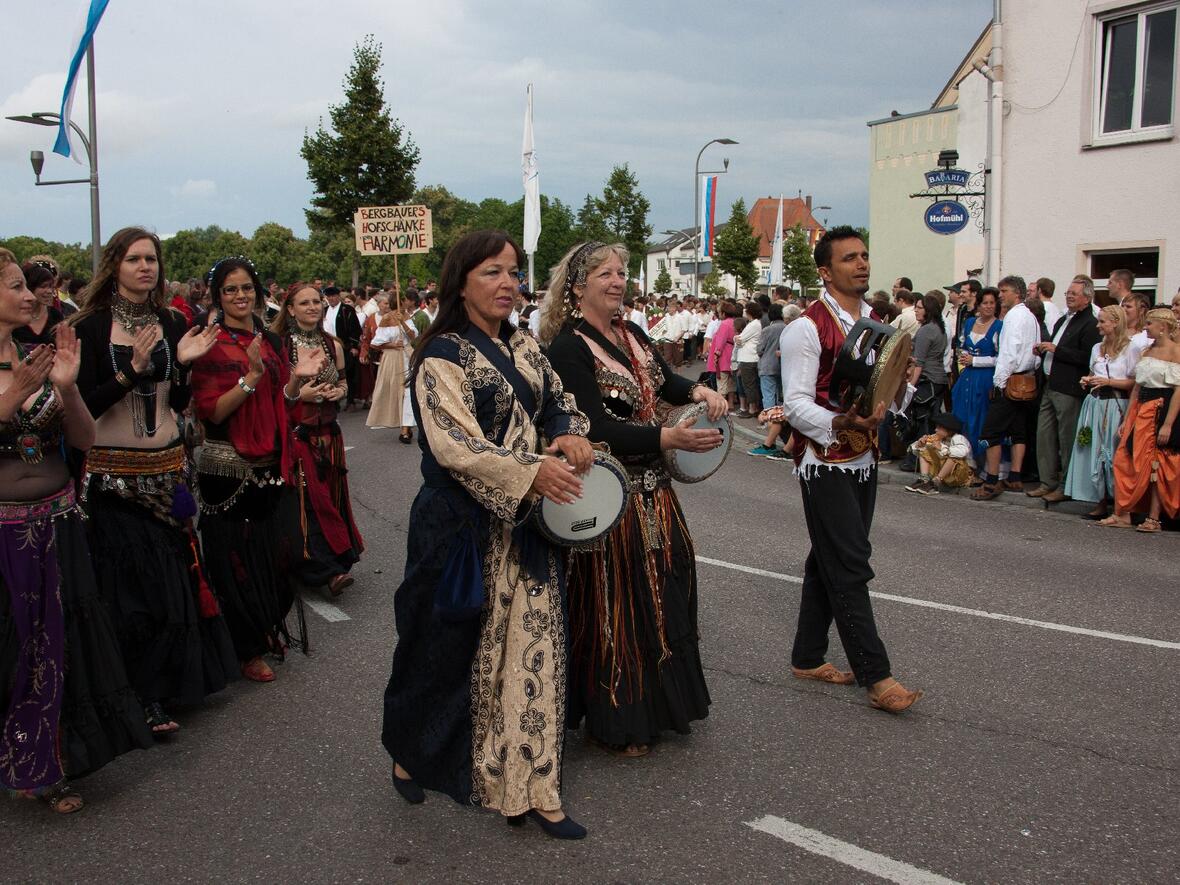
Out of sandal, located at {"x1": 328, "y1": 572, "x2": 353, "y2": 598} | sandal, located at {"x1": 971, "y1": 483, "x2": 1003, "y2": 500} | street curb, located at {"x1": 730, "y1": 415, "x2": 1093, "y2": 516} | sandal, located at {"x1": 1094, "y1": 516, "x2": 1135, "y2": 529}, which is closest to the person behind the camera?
sandal, located at {"x1": 328, "y1": 572, "x2": 353, "y2": 598}

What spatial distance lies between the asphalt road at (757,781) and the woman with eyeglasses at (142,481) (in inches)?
14.0

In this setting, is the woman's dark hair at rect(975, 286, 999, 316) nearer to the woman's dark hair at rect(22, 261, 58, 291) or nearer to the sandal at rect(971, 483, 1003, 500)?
the sandal at rect(971, 483, 1003, 500)

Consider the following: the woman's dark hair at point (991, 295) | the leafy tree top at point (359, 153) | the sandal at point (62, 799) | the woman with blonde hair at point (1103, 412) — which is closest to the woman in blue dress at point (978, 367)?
the woman's dark hair at point (991, 295)

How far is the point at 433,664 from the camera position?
3.72m

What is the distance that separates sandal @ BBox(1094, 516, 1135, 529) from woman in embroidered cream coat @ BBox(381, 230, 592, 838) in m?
7.26

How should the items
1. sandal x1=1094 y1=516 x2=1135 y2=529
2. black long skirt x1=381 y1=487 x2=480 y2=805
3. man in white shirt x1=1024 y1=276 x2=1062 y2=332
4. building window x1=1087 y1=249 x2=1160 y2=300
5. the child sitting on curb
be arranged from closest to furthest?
black long skirt x1=381 y1=487 x2=480 y2=805 → sandal x1=1094 y1=516 x2=1135 y2=529 → the child sitting on curb → man in white shirt x1=1024 y1=276 x2=1062 y2=332 → building window x1=1087 y1=249 x2=1160 y2=300

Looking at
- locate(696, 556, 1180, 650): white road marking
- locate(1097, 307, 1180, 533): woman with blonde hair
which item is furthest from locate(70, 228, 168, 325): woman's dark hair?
locate(1097, 307, 1180, 533): woman with blonde hair

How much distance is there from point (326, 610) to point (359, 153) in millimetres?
35510

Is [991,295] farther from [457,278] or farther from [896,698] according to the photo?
[457,278]

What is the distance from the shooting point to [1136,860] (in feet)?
11.4

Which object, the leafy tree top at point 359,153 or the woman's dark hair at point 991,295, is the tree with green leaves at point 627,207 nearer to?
the leafy tree top at point 359,153

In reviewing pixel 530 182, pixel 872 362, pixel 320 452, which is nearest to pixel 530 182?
pixel 530 182

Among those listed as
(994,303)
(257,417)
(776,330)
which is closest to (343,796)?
(257,417)

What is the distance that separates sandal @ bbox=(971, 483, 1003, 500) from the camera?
1074cm
